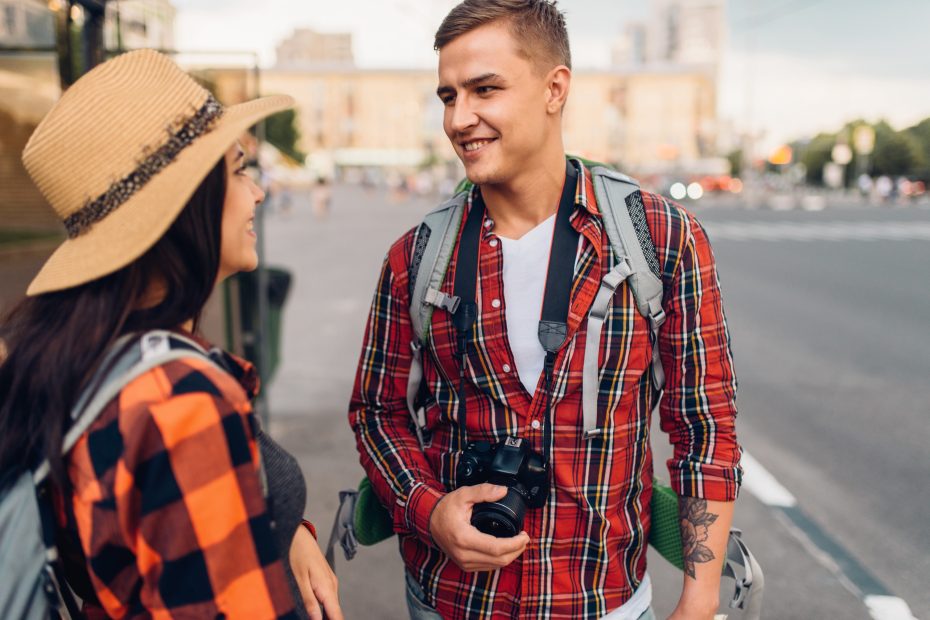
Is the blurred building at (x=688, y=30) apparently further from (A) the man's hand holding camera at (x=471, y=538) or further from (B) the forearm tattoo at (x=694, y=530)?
(A) the man's hand holding camera at (x=471, y=538)

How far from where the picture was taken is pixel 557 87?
1901 mm

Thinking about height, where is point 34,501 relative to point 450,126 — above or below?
below

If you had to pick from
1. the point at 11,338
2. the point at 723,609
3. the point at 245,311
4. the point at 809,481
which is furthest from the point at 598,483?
the point at 245,311

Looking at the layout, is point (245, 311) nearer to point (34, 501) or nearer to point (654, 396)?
point (654, 396)

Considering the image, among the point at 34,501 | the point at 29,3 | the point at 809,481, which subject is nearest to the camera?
the point at 34,501

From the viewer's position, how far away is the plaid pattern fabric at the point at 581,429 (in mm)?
1713

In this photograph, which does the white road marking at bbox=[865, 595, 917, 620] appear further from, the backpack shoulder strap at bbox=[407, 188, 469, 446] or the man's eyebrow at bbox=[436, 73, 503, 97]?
the man's eyebrow at bbox=[436, 73, 503, 97]

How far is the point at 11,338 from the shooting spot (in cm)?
128

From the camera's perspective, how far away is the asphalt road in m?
3.85

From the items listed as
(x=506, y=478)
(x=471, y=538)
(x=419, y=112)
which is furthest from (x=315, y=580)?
(x=419, y=112)

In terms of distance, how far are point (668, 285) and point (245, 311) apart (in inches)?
169

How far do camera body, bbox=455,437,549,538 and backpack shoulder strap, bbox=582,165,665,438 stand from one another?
0.14 m

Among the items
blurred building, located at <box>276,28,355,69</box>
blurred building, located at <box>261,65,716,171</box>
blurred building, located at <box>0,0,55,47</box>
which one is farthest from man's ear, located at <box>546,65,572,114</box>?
blurred building, located at <box>276,28,355,69</box>

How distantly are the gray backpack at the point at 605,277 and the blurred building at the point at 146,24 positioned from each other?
3.22 meters
